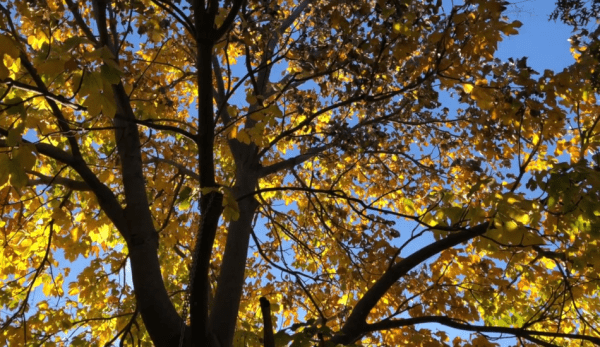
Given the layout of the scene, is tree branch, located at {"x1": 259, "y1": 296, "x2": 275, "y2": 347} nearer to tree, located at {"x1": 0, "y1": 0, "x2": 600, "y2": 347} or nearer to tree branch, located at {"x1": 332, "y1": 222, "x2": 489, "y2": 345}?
tree, located at {"x1": 0, "y1": 0, "x2": 600, "y2": 347}

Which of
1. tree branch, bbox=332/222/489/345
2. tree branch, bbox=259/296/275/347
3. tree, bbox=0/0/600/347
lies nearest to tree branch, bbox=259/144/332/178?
tree, bbox=0/0/600/347

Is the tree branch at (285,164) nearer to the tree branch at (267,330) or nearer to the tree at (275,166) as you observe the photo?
the tree at (275,166)

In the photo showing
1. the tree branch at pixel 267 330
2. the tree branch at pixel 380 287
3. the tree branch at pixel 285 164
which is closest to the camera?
the tree branch at pixel 267 330

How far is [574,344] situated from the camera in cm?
845

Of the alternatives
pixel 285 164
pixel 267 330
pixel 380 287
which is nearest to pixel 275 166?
pixel 285 164

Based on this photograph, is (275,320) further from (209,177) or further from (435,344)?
(209,177)

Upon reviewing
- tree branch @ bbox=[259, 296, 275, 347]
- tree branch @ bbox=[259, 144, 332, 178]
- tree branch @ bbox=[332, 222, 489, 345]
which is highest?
tree branch @ bbox=[259, 144, 332, 178]

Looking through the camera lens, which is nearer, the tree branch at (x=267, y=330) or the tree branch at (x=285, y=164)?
the tree branch at (x=267, y=330)

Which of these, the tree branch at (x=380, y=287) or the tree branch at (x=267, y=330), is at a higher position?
the tree branch at (x=380, y=287)

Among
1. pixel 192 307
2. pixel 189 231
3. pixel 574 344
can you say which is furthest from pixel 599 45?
pixel 574 344

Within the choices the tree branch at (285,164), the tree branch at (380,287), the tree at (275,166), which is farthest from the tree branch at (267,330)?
the tree branch at (285,164)

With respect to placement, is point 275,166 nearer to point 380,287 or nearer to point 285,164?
point 285,164

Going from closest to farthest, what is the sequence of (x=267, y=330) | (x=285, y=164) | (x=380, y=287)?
(x=267, y=330) → (x=380, y=287) → (x=285, y=164)

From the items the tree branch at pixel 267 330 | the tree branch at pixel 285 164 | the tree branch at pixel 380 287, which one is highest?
the tree branch at pixel 285 164
